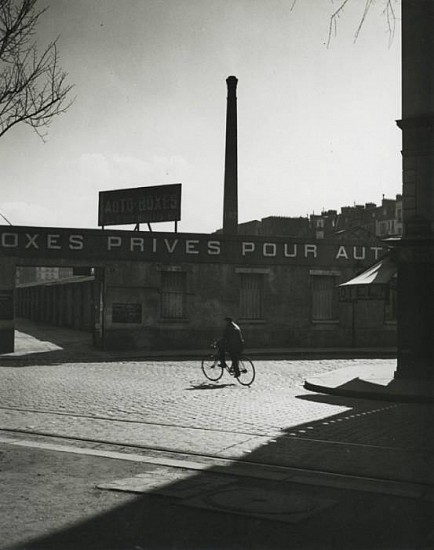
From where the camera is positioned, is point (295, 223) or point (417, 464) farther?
point (295, 223)

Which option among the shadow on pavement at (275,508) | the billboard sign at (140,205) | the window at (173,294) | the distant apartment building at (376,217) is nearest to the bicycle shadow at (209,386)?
the shadow on pavement at (275,508)

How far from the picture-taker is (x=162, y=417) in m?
11.1

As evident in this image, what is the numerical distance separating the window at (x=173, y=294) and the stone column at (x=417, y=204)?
12.7 meters

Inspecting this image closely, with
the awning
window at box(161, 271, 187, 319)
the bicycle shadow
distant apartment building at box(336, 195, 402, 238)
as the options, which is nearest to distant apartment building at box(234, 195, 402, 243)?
distant apartment building at box(336, 195, 402, 238)

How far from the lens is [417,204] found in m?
15.9

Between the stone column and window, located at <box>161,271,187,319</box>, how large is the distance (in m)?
12.7

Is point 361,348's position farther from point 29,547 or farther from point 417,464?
point 29,547

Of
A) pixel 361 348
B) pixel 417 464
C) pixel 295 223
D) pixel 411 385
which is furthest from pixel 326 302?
pixel 295 223

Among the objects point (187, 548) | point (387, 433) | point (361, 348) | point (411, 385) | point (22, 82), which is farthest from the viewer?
point (361, 348)

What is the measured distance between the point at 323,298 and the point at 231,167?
30.7 ft

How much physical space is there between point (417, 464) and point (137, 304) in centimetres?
1978

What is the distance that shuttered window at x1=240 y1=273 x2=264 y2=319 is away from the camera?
28.4m

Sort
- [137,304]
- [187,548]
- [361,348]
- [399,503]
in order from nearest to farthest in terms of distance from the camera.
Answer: [187,548] → [399,503] → [137,304] → [361,348]

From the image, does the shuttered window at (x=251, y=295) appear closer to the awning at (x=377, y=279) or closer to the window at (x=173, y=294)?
the window at (x=173, y=294)
